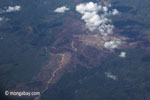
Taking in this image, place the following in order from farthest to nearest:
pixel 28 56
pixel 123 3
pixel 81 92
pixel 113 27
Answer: pixel 123 3 < pixel 113 27 < pixel 28 56 < pixel 81 92

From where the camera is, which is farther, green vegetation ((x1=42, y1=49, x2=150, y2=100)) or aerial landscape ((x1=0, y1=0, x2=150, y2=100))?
aerial landscape ((x1=0, y1=0, x2=150, y2=100))

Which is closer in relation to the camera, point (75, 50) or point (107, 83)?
point (107, 83)

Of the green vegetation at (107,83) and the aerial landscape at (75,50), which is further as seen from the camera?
the aerial landscape at (75,50)

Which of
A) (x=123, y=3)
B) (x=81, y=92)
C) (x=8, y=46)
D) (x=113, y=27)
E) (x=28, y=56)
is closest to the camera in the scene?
(x=81, y=92)

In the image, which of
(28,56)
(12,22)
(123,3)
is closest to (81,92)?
(28,56)

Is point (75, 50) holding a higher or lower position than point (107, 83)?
higher

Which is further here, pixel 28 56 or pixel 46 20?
pixel 46 20

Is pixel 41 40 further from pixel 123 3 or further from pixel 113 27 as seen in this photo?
pixel 123 3
